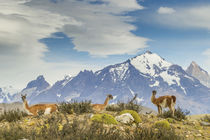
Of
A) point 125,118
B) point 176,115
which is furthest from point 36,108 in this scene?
point 176,115

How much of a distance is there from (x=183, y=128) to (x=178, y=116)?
9.14 feet

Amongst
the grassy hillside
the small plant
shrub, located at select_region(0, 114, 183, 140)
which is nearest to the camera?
shrub, located at select_region(0, 114, 183, 140)

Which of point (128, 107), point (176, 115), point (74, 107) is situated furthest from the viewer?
point (128, 107)

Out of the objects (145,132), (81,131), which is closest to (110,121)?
(145,132)

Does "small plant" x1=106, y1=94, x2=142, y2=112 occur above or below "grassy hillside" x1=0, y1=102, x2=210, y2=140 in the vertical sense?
above

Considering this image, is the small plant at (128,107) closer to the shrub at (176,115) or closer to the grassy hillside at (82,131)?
the shrub at (176,115)

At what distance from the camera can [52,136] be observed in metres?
6.29

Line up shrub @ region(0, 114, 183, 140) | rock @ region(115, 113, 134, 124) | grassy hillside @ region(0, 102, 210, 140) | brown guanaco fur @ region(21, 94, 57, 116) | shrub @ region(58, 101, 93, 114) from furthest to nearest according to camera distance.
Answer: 1. shrub @ region(58, 101, 93, 114)
2. brown guanaco fur @ region(21, 94, 57, 116)
3. rock @ region(115, 113, 134, 124)
4. grassy hillside @ region(0, 102, 210, 140)
5. shrub @ region(0, 114, 183, 140)

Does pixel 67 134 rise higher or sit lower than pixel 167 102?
lower

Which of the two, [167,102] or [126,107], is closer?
[167,102]

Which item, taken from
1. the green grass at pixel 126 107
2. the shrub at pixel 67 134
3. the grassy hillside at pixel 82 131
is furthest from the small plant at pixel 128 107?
the shrub at pixel 67 134

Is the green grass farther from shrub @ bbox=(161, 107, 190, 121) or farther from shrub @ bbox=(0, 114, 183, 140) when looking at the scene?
shrub @ bbox=(0, 114, 183, 140)

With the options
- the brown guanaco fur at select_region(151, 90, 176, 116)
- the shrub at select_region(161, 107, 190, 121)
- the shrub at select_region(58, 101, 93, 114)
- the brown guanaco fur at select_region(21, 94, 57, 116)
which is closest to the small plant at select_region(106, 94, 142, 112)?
the brown guanaco fur at select_region(151, 90, 176, 116)

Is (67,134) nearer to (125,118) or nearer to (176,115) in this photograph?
(125,118)
